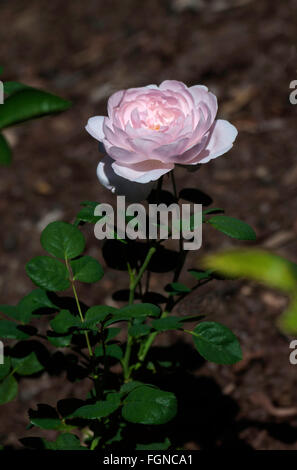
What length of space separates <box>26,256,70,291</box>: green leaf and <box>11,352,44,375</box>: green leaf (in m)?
0.25

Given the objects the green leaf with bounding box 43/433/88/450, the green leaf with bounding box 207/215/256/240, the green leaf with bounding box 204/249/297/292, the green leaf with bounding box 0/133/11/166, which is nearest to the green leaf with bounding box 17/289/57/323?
the green leaf with bounding box 43/433/88/450

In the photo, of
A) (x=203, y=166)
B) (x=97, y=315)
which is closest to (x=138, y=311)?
(x=97, y=315)

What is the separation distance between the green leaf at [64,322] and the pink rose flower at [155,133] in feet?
0.68

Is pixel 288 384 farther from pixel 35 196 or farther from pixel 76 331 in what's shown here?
pixel 35 196

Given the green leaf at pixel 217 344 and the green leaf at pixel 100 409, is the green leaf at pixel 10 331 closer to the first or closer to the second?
the green leaf at pixel 100 409

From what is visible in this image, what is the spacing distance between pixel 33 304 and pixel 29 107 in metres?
0.53

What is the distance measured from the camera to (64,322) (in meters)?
0.85

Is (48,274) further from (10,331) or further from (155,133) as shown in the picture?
(155,133)

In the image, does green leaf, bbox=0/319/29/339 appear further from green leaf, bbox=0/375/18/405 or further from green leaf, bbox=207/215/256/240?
green leaf, bbox=207/215/256/240

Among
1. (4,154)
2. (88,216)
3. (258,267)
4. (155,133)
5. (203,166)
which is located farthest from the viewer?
(203,166)

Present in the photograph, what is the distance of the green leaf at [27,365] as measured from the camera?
41.6 inches

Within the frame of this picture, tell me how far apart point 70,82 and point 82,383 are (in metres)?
1.70

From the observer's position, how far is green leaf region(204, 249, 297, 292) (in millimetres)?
371

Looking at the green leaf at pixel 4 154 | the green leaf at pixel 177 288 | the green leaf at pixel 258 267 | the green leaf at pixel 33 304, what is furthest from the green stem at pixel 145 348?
the green leaf at pixel 258 267
